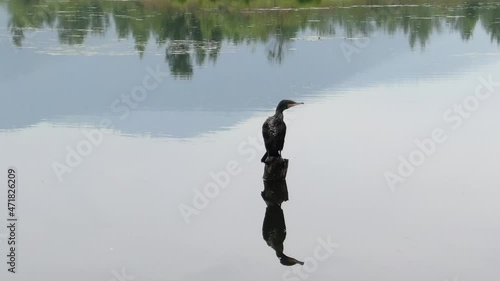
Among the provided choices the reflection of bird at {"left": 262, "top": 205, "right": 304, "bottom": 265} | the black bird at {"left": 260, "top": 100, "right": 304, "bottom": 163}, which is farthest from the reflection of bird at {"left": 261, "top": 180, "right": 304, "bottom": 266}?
the black bird at {"left": 260, "top": 100, "right": 304, "bottom": 163}

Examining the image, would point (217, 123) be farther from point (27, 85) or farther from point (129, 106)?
point (27, 85)

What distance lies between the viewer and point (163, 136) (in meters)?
12.0

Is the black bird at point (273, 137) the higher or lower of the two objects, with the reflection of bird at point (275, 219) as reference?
higher

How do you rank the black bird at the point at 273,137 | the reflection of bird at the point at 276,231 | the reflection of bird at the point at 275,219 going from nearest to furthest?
the reflection of bird at the point at 276,231, the reflection of bird at the point at 275,219, the black bird at the point at 273,137

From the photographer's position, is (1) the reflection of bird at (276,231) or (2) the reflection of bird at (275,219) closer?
(1) the reflection of bird at (276,231)

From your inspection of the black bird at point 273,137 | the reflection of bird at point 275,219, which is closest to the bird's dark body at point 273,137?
the black bird at point 273,137

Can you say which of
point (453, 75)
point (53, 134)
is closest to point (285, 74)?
point (453, 75)

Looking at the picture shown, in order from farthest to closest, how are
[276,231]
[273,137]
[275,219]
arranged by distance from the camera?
[273,137] → [275,219] → [276,231]

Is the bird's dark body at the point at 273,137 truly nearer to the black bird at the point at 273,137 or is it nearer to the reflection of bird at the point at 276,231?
the black bird at the point at 273,137

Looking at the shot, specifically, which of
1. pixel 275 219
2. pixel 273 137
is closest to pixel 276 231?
pixel 275 219

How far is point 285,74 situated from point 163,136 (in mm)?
6227

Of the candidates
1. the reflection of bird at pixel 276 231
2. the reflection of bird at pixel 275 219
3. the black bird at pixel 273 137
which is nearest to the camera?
the reflection of bird at pixel 276 231

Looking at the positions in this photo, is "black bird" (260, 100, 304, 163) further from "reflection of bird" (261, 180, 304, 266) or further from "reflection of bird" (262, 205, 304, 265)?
"reflection of bird" (262, 205, 304, 265)

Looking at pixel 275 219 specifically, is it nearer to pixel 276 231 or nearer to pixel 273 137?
pixel 276 231
